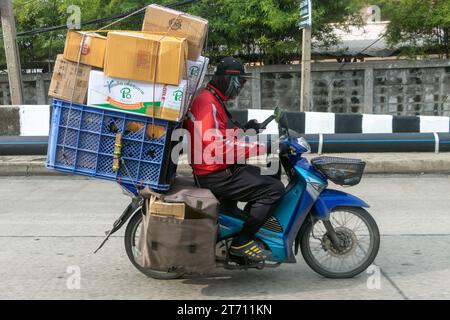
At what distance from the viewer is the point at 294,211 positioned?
4184 mm

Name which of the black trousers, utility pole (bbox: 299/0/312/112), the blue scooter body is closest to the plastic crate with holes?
the black trousers

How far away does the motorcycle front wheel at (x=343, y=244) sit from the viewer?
4270mm

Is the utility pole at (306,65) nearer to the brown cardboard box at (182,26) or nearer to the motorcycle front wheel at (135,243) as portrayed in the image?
the brown cardboard box at (182,26)

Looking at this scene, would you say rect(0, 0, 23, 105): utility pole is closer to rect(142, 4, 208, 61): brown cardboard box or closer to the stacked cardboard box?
the stacked cardboard box

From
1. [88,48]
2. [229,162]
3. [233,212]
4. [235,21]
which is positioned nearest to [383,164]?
[233,212]

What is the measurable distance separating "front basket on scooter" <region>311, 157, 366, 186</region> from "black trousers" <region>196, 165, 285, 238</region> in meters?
0.35

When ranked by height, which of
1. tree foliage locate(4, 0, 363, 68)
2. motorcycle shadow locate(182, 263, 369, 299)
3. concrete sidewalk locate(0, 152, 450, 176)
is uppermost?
tree foliage locate(4, 0, 363, 68)

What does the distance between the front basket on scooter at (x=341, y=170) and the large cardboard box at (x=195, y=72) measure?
1029 millimetres

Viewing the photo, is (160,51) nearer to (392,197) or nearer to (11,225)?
(11,225)

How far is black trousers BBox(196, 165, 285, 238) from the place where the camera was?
13.3 feet

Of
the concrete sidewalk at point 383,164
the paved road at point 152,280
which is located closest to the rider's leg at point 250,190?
the paved road at point 152,280

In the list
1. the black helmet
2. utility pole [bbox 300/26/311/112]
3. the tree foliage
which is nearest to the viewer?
the black helmet

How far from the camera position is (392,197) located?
289 inches
